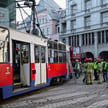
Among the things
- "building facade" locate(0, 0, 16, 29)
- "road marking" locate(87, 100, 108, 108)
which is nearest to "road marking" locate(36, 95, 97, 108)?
"road marking" locate(87, 100, 108, 108)

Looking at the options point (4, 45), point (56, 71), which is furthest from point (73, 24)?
point (4, 45)

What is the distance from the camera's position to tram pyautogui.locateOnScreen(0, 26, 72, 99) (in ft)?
25.3

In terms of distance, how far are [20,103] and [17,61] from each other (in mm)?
2243

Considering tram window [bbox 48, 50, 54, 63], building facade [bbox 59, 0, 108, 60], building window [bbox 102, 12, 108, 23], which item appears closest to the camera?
tram window [bbox 48, 50, 54, 63]

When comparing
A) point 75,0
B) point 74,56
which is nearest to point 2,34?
point 74,56

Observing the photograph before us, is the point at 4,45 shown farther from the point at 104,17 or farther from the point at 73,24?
the point at 73,24

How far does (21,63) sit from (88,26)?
1205 inches

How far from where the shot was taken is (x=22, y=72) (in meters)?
9.54

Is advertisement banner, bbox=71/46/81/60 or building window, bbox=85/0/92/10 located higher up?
building window, bbox=85/0/92/10

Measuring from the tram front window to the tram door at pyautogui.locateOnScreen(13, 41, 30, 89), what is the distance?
1.45 meters

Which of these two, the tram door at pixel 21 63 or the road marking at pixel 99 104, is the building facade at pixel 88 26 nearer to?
the tram door at pixel 21 63

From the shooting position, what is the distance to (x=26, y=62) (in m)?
9.58

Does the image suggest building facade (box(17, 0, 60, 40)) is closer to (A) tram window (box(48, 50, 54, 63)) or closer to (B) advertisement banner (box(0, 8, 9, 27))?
(B) advertisement banner (box(0, 8, 9, 27))

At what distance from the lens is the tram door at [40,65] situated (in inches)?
395
